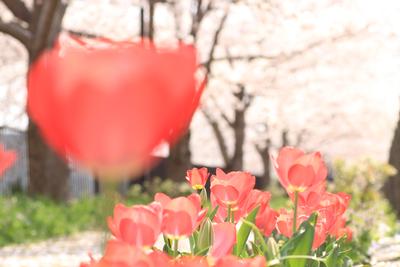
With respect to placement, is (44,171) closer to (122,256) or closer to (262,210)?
(262,210)

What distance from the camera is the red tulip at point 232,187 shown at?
1482 millimetres

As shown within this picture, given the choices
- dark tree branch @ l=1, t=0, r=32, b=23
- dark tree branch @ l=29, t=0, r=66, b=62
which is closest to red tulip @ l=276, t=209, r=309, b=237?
dark tree branch @ l=29, t=0, r=66, b=62

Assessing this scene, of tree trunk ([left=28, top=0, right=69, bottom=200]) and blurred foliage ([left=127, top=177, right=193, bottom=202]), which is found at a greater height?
tree trunk ([left=28, top=0, right=69, bottom=200])

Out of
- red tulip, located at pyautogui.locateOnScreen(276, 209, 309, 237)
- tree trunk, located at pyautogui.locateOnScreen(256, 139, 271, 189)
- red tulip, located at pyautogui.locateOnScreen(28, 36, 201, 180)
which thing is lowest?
tree trunk, located at pyautogui.locateOnScreen(256, 139, 271, 189)

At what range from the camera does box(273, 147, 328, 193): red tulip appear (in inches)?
55.3

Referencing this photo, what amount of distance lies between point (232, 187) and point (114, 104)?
80 centimetres

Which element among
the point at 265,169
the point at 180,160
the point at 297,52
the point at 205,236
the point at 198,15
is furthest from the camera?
the point at 265,169

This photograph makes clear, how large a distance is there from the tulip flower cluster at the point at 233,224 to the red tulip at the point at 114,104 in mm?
143

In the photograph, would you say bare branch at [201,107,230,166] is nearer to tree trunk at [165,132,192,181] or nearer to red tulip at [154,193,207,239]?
tree trunk at [165,132,192,181]

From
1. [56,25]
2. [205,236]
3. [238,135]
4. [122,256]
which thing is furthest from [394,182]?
[122,256]

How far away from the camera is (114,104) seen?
0.71m

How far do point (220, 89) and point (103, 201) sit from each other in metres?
20.6

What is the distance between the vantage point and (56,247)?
33.7 feet

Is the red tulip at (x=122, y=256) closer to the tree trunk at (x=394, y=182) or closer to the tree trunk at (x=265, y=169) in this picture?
the tree trunk at (x=394, y=182)
